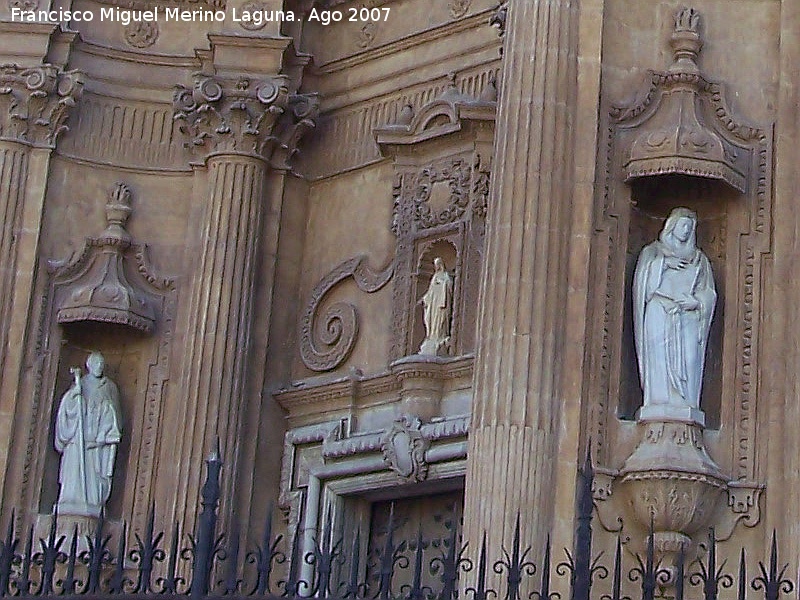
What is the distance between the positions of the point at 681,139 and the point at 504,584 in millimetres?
3318

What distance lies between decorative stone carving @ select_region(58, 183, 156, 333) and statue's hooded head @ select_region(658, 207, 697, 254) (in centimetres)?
512

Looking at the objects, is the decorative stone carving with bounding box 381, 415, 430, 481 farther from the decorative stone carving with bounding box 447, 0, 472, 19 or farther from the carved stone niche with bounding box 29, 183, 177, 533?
the decorative stone carving with bounding box 447, 0, 472, 19

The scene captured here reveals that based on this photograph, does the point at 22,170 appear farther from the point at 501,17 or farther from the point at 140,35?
the point at 501,17

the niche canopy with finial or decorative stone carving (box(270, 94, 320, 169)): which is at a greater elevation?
decorative stone carving (box(270, 94, 320, 169))

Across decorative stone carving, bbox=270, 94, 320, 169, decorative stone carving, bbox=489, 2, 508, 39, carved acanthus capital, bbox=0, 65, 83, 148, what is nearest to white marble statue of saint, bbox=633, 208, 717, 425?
decorative stone carving, bbox=489, 2, 508, 39

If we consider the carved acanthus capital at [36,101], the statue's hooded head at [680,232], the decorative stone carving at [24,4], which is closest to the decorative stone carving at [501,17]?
the statue's hooded head at [680,232]

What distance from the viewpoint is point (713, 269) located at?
49.8ft

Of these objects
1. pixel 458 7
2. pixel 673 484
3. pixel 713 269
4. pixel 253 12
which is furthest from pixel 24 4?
pixel 673 484

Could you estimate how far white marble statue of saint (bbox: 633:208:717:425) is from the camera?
14.6m

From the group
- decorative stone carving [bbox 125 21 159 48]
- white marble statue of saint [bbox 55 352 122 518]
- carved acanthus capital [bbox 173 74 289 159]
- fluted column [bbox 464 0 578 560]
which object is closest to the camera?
fluted column [bbox 464 0 578 560]

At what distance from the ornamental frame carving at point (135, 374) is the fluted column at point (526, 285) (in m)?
4.44

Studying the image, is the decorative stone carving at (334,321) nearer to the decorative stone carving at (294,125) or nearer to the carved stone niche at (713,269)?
the decorative stone carving at (294,125)

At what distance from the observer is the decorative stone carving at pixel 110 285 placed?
1828 centimetres

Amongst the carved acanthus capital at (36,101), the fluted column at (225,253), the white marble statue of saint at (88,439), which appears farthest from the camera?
the carved acanthus capital at (36,101)
